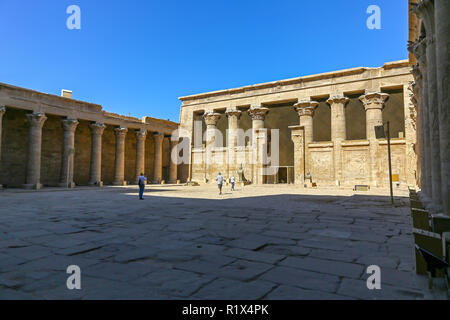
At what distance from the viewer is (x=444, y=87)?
439cm

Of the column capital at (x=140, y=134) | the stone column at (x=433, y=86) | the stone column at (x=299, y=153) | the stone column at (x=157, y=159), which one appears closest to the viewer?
the stone column at (x=433, y=86)

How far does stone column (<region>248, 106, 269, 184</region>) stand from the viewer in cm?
2889

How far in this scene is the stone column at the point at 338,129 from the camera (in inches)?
990

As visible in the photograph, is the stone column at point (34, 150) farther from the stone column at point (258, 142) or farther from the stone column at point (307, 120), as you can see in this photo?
the stone column at point (307, 120)

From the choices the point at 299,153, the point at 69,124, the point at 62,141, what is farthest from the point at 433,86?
the point at 62,141

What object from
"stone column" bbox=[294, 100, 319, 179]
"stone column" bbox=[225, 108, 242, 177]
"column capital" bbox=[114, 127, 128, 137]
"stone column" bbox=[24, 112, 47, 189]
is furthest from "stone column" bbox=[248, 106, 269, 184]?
"stone column" bbox=[24, 112, 47, 189]

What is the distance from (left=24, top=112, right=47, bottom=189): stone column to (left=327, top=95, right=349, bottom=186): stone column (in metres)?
24.7

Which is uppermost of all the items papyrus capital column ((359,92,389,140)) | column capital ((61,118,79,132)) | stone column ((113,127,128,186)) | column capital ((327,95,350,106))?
column capital ((327,95,350,106))

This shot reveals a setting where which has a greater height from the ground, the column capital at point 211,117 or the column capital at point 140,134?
the column capital at point 211,117

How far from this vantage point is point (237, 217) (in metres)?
7.04

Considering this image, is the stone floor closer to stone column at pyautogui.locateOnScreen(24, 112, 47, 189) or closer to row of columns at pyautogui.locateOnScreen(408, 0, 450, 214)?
row of columns at pyautogui.locateOnScreen(408, 0, 450, 214)

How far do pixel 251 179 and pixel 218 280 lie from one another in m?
26.7

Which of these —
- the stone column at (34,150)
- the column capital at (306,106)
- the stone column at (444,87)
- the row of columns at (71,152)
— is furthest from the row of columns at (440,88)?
the stone column at (34,150)
